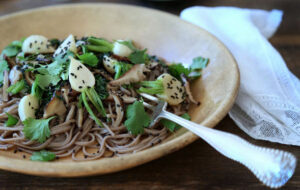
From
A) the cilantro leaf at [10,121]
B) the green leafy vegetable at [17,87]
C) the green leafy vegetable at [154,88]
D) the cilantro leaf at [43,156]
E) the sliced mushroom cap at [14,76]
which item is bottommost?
the cilantro leaf at [43,156]

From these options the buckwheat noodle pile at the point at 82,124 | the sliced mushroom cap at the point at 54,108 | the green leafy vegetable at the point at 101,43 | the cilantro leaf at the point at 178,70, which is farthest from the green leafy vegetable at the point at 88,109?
the cilantro leaf at the point at 178,70

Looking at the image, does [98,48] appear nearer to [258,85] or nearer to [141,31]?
[141,31]


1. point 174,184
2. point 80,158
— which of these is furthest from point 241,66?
point 80,158

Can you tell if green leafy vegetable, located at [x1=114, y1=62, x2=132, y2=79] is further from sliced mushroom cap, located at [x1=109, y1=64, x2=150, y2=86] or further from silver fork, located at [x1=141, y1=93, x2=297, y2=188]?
silver fork, located at [x1=141, y1=93, x2=297, y2=188]

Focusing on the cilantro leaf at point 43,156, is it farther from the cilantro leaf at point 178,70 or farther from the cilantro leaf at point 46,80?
the cilantro leaf at point 178,70

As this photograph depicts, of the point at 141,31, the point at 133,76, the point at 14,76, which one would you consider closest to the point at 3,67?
the point at 14,76
